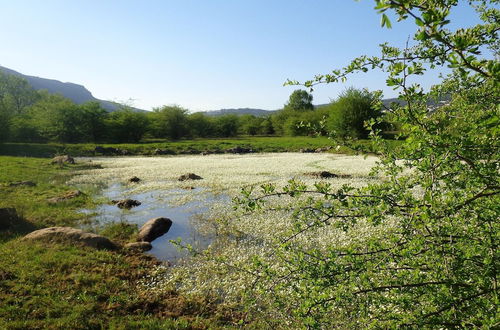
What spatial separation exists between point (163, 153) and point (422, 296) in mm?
63413

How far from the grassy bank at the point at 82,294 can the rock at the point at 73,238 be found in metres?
0.42

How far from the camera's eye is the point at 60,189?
2575 cm

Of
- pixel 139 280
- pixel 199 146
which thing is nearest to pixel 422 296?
pixel 139 280

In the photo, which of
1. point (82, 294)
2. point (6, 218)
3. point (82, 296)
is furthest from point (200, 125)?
point (82, 296)

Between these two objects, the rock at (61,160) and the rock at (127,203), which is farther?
the rock at (61,160)

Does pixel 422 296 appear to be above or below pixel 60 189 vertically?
above

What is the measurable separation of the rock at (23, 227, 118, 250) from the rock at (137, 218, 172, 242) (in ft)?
5.23

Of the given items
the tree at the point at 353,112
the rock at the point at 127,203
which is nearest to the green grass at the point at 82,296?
the rock at the point at 127,203

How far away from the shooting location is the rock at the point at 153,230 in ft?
48.4

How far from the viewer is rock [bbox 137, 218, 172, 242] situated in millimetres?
14750

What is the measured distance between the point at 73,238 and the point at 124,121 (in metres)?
79.9

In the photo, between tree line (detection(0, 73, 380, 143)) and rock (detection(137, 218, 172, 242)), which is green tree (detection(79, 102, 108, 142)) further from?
rock (detection(137, 218, 172, 242))

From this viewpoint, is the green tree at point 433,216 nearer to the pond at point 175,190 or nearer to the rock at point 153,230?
the pond at point 175,190

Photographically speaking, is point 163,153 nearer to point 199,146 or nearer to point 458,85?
point 199,146
